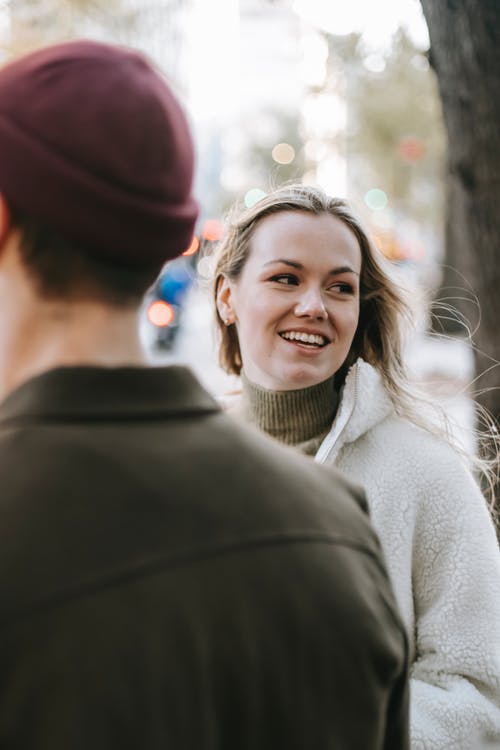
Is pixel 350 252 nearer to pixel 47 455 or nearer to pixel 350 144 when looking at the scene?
pixel 47 455

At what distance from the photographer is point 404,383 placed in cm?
297

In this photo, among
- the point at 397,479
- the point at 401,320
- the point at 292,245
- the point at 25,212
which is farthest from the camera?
the point at 401,320

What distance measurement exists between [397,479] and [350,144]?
35.7 meters

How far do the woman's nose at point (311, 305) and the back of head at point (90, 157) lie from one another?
1.38 meters

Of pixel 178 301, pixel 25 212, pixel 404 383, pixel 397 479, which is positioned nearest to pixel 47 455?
pixel 25 212

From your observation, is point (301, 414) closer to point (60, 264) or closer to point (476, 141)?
point (60, 264)

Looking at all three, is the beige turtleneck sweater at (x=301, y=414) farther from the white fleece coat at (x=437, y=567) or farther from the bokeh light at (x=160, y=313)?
the bokeh light at (x=160, y=313)

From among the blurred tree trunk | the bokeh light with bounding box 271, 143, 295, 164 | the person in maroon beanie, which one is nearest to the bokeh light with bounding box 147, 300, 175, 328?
the blurred tree trunk

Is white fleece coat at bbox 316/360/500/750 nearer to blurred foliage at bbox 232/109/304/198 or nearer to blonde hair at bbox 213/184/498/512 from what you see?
blonde hair at bbox 213/184/498/512

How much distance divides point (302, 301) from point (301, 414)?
31cm

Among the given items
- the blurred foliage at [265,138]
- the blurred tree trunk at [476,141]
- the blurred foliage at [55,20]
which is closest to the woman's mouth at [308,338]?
the blurred tree trunk at [476,141]

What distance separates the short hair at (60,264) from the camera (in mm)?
1320

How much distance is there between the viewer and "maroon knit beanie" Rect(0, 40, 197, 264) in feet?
4.17

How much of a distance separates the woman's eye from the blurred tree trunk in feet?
5.74
